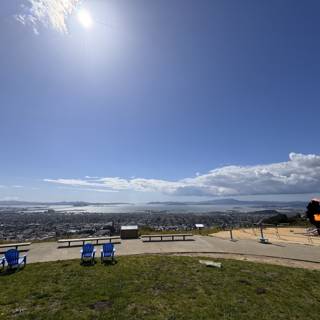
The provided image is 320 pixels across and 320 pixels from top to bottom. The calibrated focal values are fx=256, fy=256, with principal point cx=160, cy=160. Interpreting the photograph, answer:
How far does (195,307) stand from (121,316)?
6.49ft

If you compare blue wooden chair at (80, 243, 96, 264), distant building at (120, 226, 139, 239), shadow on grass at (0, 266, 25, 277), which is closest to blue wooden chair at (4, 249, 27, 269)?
shadow on grass at (0, 266, 25, 277)

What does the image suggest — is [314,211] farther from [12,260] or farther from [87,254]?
[12,260]

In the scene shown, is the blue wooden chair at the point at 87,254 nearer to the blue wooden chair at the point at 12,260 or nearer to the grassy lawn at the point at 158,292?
the grassy lawn at the point at 158,292

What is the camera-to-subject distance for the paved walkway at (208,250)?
42.2ft

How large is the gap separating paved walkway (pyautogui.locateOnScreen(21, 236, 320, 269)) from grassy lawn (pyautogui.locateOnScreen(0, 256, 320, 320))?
2394 mm

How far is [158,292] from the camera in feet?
25.6

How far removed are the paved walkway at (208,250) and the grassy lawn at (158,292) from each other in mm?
2394

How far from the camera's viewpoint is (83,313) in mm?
6379

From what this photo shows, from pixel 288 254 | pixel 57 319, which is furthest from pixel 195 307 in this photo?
pixel 288 254

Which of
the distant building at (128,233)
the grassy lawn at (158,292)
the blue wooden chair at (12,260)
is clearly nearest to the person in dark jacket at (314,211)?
the grassy lawn at (158,292)

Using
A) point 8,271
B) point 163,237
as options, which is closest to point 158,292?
point 8,271

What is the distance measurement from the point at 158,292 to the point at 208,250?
750 cm

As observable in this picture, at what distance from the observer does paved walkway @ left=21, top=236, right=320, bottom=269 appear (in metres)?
12.9

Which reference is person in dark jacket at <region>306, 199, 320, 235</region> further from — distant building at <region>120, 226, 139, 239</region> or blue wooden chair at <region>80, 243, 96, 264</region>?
distant building at <region>120, 226, 139, 239</region>
